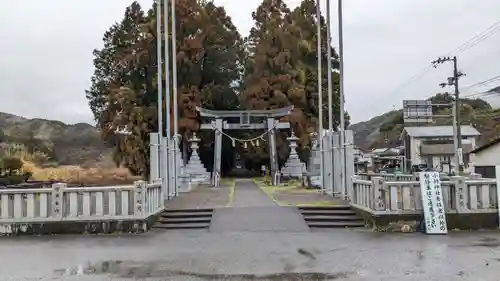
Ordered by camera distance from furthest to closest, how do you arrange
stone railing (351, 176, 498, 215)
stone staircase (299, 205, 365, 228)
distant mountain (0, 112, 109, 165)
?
distant mountain (0, 112, 109, 165) → stone staircase (299, 205, 365, 228) → stone railing (351, 176, 498, 215)

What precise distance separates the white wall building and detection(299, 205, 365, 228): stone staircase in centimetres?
3619

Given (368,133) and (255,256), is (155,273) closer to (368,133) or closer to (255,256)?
(255,256)

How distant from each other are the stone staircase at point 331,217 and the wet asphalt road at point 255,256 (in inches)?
32.6

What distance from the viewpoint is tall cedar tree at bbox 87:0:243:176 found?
114 feet

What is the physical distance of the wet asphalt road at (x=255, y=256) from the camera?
25.4 feet

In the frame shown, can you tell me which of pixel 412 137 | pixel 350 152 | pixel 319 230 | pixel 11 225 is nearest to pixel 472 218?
pixel 319 230

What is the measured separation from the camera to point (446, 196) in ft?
41.8

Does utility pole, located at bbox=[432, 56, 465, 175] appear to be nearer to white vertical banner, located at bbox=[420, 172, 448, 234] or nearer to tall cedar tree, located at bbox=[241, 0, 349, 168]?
tall cedar tree, located at bbox=[241, 0, 349, 168]

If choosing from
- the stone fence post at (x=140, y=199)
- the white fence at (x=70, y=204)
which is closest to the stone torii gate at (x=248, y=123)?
the stone fence post at (x=140, y=199)

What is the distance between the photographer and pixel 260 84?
39062 mm

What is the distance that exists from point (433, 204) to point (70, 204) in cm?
824

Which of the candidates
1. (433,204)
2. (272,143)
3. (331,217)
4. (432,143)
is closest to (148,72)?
(272,143)

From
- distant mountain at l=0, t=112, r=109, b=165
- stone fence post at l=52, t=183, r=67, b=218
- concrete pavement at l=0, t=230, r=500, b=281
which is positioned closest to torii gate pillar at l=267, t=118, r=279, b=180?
distant mountain at l=0, t=112, r=109, b=165

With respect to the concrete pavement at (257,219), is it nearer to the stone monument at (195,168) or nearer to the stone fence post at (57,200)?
the stone fence post at (57,200)
